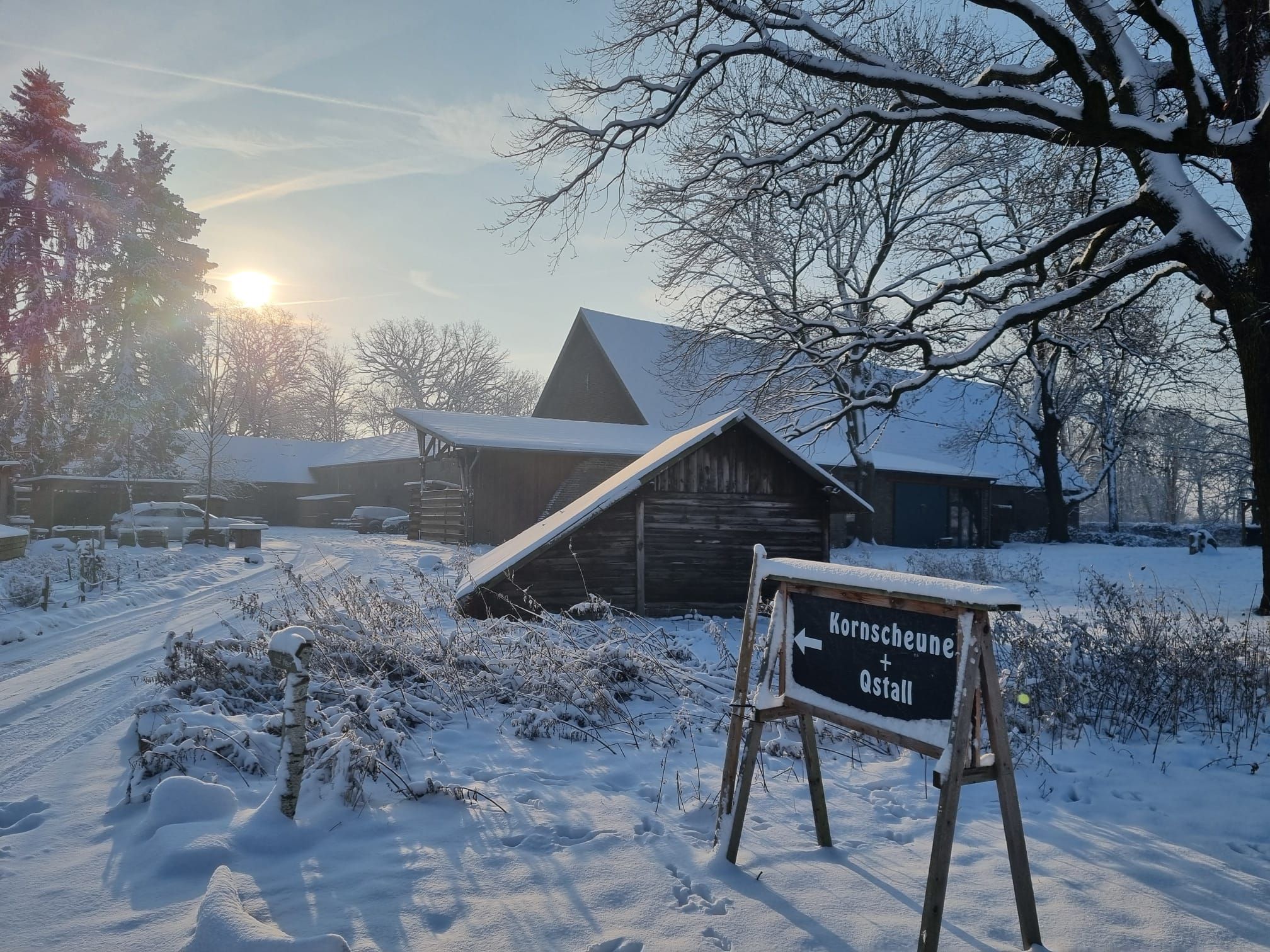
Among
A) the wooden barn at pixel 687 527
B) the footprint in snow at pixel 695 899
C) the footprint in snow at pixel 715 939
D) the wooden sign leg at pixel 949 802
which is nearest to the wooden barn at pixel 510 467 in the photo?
the wooden barn at pixel 687 527

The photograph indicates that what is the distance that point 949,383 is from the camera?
37.5 meters

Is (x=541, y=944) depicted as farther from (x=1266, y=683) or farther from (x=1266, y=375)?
(x=1266, y=375)

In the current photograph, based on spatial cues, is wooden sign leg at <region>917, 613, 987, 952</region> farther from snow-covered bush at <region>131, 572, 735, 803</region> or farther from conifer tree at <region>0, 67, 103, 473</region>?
conifer tree at <region>0, 67, 103, 473</region>

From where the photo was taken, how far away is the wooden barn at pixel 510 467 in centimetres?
2377

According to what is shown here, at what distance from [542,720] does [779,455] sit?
26.6 ft

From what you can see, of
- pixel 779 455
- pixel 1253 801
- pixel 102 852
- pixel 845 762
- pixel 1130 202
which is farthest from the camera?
pixel 779 455

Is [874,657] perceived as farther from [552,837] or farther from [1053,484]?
[1053,484]

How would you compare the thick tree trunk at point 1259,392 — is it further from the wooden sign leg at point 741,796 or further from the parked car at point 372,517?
the parked car at point 372,517

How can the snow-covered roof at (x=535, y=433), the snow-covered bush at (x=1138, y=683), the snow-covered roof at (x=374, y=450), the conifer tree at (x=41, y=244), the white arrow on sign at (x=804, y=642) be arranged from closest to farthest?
the white arrow on sign at (x=804, y=642) → the snow-covered bush at (x=1138, y=683) → the snow-covered roof at (x=535, y=433) → the conifer tree at (x=41, y=244) → the snow-covered roof at (x=374, y=450)

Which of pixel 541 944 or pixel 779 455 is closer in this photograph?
pixel 541 944

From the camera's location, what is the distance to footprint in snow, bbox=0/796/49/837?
3.99 m

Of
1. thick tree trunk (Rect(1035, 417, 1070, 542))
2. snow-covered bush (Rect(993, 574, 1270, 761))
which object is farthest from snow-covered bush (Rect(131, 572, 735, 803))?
thick tree trunk (Rect(1035, 417, 1070, 542))

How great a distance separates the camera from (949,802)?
9.40 feet

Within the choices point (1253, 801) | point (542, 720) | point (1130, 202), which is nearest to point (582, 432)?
point (1130, 202)
